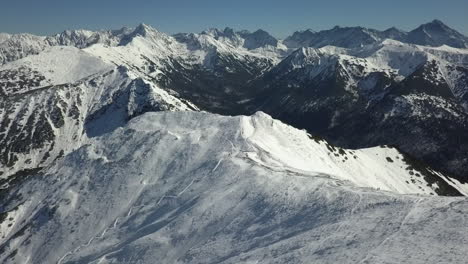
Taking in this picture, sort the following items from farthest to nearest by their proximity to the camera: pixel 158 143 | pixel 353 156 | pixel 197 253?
1. pixel 353 156
2. pixel 158 143
3. pixel 197 253

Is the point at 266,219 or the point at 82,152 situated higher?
the point at 82,152

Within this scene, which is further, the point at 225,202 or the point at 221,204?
the point at 225,202

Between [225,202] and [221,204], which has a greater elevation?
[225,202]

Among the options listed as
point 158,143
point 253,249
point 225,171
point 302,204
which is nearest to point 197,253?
point 253,249

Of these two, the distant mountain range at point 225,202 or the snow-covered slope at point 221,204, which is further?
the distant mountain range at point 225,202

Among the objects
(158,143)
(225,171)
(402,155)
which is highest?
(158,143)

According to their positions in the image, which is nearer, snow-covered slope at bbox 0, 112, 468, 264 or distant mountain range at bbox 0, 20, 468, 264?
snow-covered slope at bbox 0, 112, 468, 264

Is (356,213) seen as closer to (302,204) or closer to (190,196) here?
(302,204)

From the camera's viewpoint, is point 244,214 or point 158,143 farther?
point 158,143
